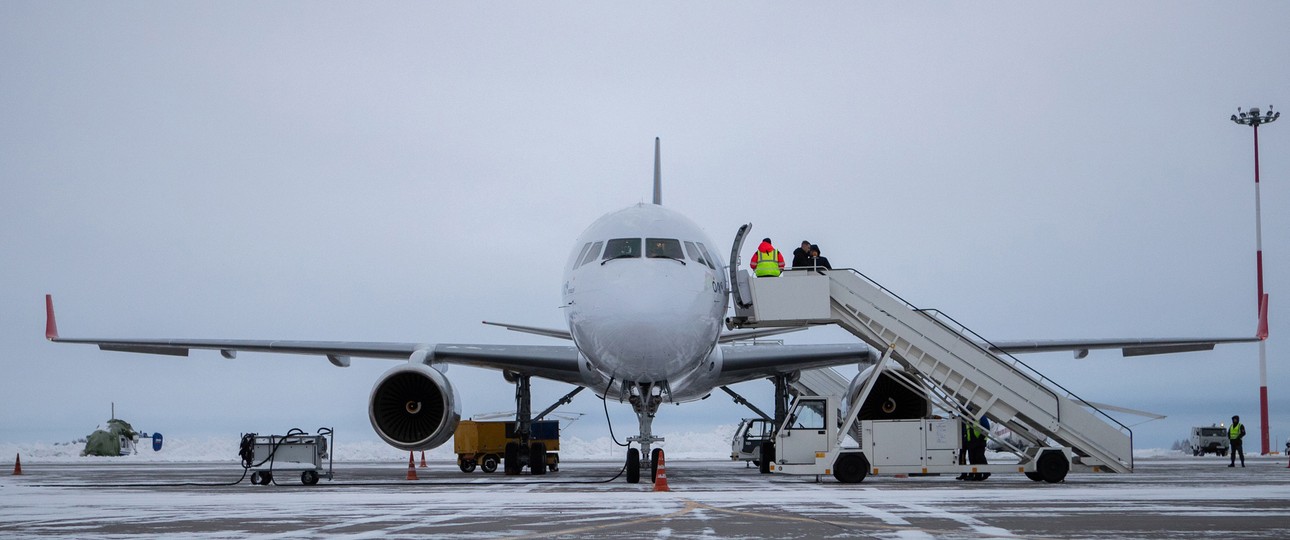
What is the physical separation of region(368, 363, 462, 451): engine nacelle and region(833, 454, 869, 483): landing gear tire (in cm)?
637

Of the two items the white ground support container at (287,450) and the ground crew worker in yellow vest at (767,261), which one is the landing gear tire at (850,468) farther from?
the white ground support container at (287,450)

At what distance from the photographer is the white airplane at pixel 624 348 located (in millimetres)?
16094

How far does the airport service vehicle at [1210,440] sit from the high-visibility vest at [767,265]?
31298 millimetres

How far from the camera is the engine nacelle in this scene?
19.6m

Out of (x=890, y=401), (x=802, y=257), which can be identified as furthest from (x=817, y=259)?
(x=890, y=401)

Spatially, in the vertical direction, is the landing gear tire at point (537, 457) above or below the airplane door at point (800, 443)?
below

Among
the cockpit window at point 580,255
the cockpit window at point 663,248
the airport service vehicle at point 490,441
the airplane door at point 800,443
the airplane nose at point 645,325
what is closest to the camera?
the airplane nose at point 645,325

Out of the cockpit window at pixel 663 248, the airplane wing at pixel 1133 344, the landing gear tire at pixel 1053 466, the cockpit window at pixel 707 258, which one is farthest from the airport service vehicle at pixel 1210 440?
the cockpit window at pixel 663 248

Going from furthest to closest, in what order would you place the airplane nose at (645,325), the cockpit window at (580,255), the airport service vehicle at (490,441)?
1. the airport service vehicle at (490,441)
2. the cockpit window at (580,255)
3. the airplane nose at (645,325)

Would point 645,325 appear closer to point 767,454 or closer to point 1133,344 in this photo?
point 767,454

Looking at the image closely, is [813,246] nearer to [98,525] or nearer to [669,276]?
[669,276]

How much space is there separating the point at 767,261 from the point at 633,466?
149 inches

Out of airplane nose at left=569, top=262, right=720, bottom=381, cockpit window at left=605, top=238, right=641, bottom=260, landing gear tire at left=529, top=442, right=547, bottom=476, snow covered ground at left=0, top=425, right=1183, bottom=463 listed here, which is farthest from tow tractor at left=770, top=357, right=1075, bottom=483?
snow covered ground at left=0, top=425, right=1183, bottom=463

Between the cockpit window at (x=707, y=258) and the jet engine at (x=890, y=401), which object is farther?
the jet engine at (x=890, y=401)
